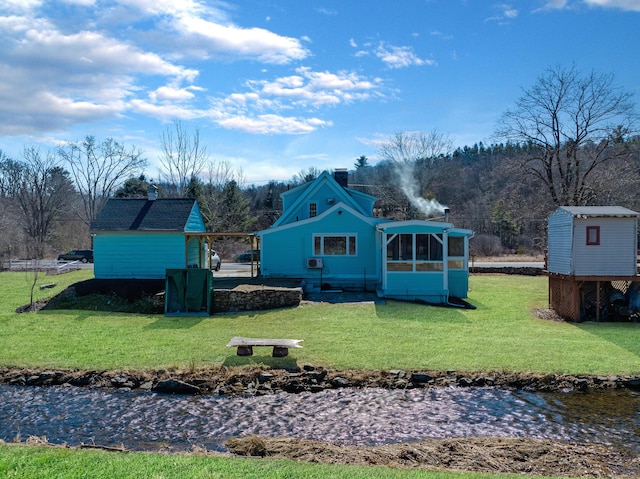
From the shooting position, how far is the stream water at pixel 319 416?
8055 millimetres

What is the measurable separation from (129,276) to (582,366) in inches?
740

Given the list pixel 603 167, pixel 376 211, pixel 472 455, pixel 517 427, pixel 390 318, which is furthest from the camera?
pixel 376 211

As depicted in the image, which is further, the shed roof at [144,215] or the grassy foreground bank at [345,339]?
the shed roof at [144,215]

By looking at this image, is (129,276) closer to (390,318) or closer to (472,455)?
(390,318)

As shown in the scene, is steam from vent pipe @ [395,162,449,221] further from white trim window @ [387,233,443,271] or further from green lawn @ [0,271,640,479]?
green lawn @ [0,271,640,479]

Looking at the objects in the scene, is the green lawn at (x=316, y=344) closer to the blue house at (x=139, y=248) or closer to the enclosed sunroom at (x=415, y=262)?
the enclosed sunroom at (x=415, y=262)

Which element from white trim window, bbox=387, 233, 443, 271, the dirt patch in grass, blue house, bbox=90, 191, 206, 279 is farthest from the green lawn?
blue house, bbox=90, 191, 206, 279

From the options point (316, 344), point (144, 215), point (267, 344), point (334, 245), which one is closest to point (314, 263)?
point (334, 245)

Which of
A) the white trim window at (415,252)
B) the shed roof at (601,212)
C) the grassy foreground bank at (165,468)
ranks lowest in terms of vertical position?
the grassy foreground bank at (165,468)

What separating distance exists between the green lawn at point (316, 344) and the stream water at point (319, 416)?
118 centimetres

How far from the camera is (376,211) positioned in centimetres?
5750

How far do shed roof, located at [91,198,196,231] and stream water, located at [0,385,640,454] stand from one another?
12751 millimetres

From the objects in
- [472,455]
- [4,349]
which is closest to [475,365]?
[472,455]

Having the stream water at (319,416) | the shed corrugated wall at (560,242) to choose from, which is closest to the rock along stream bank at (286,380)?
the stream water at (319,416)
